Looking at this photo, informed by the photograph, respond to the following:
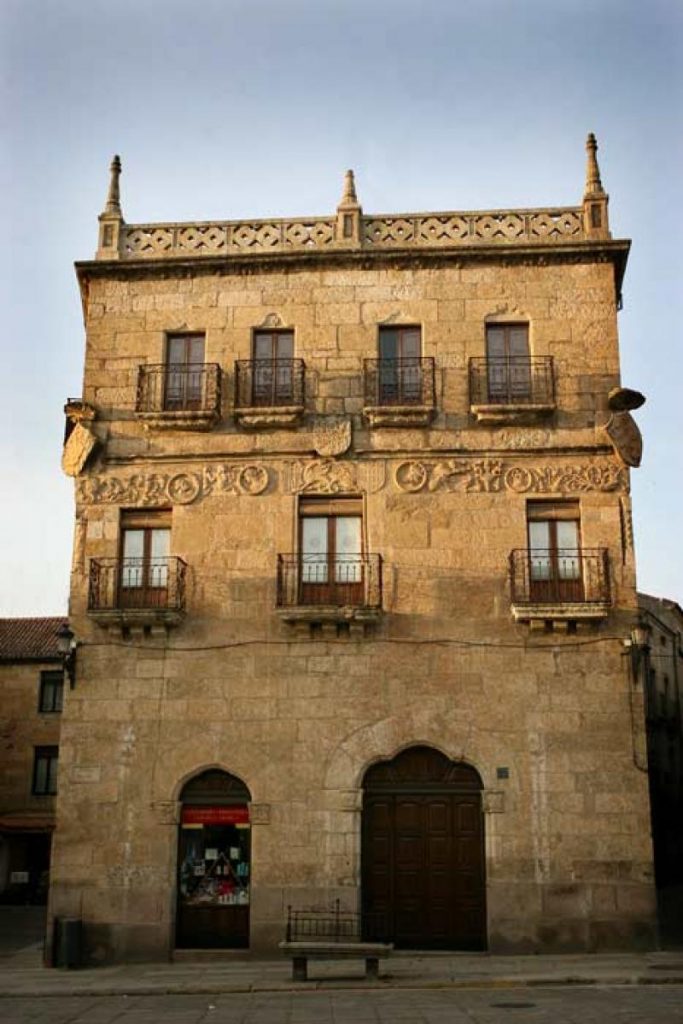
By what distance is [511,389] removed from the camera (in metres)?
20.4

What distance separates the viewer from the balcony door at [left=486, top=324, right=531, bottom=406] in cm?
2034

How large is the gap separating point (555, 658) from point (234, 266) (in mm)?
9208

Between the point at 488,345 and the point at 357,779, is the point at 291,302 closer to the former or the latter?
the point at 488,345

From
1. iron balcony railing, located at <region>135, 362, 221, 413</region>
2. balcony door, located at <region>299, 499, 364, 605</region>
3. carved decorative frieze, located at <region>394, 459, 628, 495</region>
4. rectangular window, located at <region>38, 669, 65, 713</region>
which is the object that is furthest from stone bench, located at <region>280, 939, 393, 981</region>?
rectangular window, located at <region>38, 669, 65, 713</region>

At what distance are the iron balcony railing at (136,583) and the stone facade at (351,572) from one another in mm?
51

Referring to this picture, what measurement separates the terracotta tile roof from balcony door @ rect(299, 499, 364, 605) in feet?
72.8

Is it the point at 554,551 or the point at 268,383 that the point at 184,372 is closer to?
the point at 268,383

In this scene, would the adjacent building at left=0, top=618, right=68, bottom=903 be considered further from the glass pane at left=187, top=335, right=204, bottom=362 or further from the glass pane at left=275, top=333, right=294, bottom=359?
the glass pane at left=275, top=333, right=294, bottom=359

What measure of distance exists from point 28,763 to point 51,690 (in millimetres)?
2635

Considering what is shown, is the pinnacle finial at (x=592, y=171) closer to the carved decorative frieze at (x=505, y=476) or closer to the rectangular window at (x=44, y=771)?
the carved decorative frieze at (x=505, y=476)

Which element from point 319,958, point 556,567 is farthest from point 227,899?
point 556,567

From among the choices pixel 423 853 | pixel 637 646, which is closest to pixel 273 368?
pixel 637 646

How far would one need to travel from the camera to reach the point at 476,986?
15.8 meters

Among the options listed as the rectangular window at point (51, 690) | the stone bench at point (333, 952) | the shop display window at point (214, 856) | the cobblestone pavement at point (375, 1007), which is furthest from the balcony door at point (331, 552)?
the rectangular window at point (51, 690)
